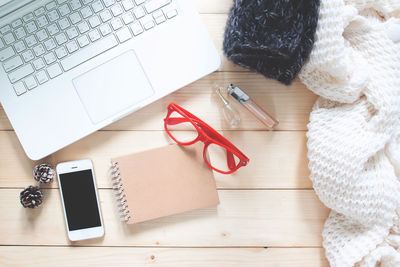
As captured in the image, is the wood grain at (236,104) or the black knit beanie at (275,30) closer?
the black knit beanie at (275,30)

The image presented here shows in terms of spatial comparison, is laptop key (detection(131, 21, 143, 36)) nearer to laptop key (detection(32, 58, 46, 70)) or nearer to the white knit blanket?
laptop key (detection(32, 58, 46, 70))

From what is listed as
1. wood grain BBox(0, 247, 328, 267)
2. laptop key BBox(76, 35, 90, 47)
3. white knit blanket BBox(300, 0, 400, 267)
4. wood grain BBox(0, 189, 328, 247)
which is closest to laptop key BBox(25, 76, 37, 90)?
laptop key BBox(76, 35, 90, 47)

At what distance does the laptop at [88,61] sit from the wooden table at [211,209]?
58 mm

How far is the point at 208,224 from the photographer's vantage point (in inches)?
27.2

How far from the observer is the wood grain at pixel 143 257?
2.23ft

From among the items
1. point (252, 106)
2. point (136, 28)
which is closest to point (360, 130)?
point (252, 106)

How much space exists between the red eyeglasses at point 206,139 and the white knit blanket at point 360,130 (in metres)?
0.15

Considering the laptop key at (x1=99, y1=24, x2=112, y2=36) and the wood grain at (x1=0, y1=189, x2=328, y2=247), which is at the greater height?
the laptop key at (x1=99, y1=24, x2=112, y2=36)

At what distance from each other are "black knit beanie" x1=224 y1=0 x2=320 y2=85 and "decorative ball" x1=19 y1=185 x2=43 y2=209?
0.45 m

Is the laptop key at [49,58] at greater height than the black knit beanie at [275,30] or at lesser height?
greater

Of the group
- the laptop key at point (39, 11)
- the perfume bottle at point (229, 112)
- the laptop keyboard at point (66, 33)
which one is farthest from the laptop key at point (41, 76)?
the perfume bottle at point (229, 112)

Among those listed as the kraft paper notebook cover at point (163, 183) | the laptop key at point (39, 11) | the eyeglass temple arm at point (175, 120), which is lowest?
the kraft paper notebook cover at point (163, 183)

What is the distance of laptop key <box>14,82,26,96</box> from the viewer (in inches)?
24.4

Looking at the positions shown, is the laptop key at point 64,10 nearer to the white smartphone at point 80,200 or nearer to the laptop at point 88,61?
the laptop at point 88,61
